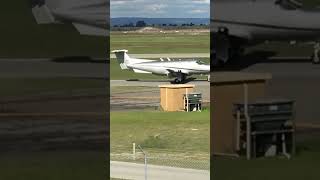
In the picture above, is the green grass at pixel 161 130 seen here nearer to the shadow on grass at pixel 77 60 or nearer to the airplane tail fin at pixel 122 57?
the airplane tail fin at pixel 122 57

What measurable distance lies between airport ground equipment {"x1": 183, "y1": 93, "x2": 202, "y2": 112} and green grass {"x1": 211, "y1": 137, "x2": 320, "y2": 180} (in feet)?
15.3

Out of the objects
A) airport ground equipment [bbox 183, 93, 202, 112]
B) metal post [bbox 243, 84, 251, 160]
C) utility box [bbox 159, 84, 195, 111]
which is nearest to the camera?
metal post [bbox 243, 84, 251, 160]

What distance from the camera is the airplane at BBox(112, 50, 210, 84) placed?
5306 mm

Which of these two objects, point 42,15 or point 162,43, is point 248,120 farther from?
point 162,43

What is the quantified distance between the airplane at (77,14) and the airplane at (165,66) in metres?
1.70

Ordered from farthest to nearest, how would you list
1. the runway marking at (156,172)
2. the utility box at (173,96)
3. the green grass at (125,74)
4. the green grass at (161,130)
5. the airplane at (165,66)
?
1. the utility box at (173,96)
2. the green grass at (161,130)
3. the airplane at (165,66)
4. the green grass at (125,74)
5. the runway marking at (156,172)

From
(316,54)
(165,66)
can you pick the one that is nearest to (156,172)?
(316,54)

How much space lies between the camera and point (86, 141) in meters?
3.01

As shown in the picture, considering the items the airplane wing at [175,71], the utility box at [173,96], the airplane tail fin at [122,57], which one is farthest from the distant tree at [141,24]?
the airplane wing at [175,71]

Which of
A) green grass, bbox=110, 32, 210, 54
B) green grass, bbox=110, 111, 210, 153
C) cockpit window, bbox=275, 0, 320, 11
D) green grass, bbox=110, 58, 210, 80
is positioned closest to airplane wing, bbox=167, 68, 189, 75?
green grass, bbox=110, 58, 210, 80

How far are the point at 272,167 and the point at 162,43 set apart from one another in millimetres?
2256

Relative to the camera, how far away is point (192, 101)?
25.8 feet

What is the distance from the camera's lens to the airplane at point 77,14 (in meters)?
2.82

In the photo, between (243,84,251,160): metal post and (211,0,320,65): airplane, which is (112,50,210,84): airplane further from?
(211,0,320,65): airplane
